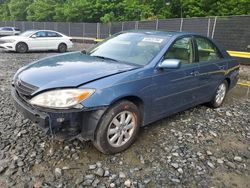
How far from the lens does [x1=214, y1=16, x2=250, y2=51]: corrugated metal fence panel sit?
1245 centimetres

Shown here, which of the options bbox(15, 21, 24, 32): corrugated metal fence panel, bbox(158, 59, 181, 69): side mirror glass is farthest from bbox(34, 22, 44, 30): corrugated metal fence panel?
bbox(158, 59, 181, 69): side mirror glass

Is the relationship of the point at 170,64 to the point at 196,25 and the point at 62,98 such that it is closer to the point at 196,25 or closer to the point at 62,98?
the point at 62,98

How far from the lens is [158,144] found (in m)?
3.92

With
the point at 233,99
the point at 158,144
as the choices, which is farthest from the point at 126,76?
the point at 233,99

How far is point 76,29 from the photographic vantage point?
28078 mm

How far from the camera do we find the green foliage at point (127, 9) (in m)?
23.7

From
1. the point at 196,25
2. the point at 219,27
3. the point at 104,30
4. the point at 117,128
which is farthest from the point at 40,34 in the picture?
the point at 117,128

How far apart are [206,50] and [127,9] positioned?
26.1 meters

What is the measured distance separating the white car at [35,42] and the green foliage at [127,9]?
43.8 feet

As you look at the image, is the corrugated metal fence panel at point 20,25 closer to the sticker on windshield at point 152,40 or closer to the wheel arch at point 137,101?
the sticker on windshield at point 152,40

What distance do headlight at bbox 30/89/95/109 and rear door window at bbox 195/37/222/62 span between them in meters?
2.55

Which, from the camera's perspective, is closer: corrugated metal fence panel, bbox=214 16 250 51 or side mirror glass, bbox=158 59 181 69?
side mirror glass, bbox=158 59 181 69

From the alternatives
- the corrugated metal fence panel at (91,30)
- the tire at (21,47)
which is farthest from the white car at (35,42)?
the corrugated metal fence panel at (91,30)

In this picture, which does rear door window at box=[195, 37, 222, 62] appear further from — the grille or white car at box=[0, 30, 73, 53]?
white car at box=[0, 30, 73, 53]
